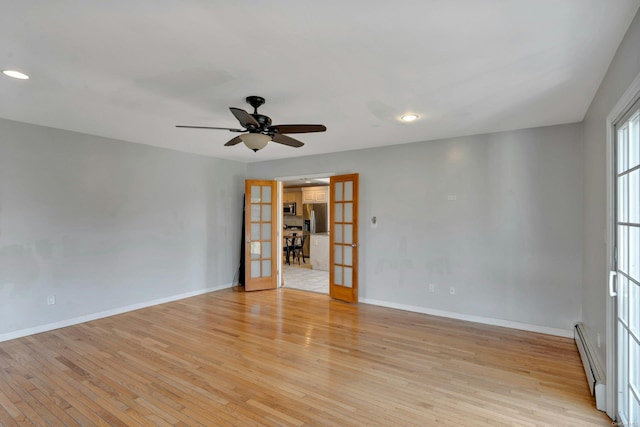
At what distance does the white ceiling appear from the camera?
1744 millimetres

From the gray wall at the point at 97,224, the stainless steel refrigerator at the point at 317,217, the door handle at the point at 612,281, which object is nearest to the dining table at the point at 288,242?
the stainless steel refrigerator at the point at 317,217

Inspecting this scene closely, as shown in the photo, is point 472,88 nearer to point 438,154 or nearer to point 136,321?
point 438,154

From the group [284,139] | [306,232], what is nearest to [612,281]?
[284,139]

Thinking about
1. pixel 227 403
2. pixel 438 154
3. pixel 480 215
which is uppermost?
pixel 438 154

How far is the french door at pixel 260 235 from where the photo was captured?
616 centimetres

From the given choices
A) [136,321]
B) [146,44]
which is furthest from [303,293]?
[146,44]

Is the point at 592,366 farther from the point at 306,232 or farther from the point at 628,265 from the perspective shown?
the point at 306,232

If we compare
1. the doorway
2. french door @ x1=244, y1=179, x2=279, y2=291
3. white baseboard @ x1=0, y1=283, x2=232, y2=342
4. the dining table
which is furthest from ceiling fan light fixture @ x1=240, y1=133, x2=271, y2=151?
the dining table

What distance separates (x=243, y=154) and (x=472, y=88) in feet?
13.3

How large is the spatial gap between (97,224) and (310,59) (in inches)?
157

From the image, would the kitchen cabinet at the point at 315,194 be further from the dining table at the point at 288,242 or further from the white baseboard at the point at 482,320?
the white baseboard at the point at 482,320

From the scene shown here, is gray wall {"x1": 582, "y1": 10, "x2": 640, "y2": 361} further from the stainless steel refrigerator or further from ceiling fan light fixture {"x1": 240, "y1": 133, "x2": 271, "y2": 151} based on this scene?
the stainless steel refrigerator

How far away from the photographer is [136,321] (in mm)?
4367

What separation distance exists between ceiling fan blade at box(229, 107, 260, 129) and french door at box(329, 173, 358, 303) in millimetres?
2720
